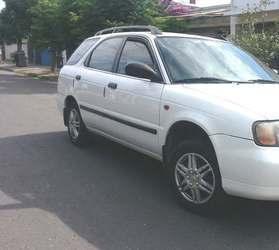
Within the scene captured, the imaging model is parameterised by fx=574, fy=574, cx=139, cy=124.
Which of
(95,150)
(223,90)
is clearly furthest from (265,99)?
(95,150)

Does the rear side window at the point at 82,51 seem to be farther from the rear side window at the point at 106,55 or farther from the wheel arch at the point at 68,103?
the wheel arch at the point at 68,103

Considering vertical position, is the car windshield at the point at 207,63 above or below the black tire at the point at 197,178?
above

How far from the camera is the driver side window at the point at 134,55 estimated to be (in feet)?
21.2

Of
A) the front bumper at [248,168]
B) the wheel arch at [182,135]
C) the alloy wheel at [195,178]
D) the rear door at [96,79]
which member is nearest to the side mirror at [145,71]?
the wheel arch at [182,135]

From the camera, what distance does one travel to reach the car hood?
483 centimetres

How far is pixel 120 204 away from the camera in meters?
5.67

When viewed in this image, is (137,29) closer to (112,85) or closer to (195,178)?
(112,85)

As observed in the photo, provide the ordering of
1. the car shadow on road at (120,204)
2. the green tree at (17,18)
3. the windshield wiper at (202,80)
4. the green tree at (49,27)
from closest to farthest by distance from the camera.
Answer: the car shadow on road at (120,204)
the windshield wiper at (202,80)
the green tree at (49,27)
the green tree at (17,18)

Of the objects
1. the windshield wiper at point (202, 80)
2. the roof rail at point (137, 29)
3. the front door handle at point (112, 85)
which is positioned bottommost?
the front door handle at point (112, 85)

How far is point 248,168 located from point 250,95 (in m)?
0.83

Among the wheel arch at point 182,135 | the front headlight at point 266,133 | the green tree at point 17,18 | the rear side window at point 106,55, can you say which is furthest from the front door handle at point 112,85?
the green tree at point 17,18

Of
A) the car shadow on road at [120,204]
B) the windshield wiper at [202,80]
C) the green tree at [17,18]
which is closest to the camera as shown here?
the car shadow on road at [120,204]

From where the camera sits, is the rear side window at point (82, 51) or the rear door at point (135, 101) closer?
the rear door at point (135, 101)

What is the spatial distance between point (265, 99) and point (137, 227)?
1.60m
